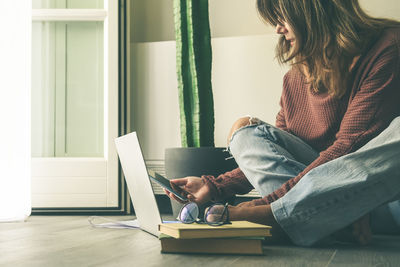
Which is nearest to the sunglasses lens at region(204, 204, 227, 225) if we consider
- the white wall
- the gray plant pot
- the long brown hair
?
the long brown hair

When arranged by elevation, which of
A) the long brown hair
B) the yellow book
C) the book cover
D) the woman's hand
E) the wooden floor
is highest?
the long brown hair

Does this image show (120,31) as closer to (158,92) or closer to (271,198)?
(158,92)

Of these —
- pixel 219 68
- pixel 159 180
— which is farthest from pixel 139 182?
pixel 219 68

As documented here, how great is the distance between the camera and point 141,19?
272 cm

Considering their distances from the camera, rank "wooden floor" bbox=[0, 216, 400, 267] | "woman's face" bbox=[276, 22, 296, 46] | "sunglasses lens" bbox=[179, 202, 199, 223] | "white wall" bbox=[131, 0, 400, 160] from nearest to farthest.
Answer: "wooden floor" bbox=[0, 216, 400, 267] → "sunglasses lens" bbox=[179, 202, 199, 223] → "woman's face" bbox=[276, 22, 296, 46] → "white wall" bbox=[131, 0, 400, 160]

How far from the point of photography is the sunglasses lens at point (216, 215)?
121 centimetres

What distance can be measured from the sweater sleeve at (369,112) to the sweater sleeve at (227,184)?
0.78ft

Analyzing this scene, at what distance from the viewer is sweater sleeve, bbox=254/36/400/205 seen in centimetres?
132

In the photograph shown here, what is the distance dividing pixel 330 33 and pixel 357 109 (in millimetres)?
221

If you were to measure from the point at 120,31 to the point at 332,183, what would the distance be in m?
1.52

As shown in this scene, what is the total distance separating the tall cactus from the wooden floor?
1.72ft

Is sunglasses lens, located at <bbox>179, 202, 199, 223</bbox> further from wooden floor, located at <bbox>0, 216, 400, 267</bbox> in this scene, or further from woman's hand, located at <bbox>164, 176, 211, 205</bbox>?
woman's hand, located at <bbox>164, 176, 211, 205</bbox>

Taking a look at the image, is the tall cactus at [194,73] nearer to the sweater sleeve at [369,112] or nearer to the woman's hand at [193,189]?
the woman's hand at [193,189]

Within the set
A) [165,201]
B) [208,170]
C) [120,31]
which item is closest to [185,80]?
[208,170]
